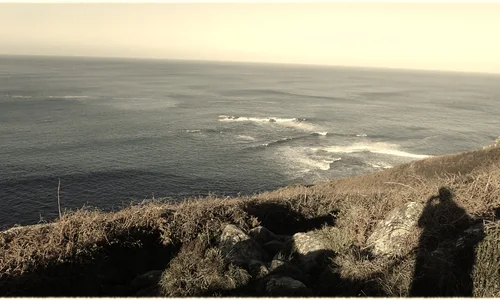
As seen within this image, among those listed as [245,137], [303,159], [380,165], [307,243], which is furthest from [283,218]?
[245,137]

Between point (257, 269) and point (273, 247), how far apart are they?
7.03ft

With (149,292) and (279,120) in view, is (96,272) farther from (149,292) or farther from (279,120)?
(279,120)

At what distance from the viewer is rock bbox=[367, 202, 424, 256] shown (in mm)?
9438

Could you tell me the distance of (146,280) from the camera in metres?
9.69

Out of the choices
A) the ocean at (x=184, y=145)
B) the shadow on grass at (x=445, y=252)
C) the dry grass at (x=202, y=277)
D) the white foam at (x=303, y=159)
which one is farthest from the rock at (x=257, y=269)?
the white foam at (x=303, y=159)

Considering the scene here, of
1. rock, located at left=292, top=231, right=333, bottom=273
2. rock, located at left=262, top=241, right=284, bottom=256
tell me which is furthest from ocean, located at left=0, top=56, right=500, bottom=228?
rock, located at left=292, top=231, right=333, bottom=273

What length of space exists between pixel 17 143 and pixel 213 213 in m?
65.9

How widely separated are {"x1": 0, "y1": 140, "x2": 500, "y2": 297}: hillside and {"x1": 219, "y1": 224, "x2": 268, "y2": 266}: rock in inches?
1.4

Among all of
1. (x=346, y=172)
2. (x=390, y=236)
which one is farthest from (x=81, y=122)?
(x=390, y=236)

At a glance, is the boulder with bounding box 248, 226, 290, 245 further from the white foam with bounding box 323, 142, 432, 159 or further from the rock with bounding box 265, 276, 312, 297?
the white foam with bounding box 323, 142, 432, 159

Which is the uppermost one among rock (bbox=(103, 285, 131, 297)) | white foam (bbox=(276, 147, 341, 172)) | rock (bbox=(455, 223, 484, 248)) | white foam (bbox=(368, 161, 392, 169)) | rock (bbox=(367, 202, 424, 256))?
rock (bbox=(455, 223, 484, 248))

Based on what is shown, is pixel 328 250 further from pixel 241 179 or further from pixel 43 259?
pixel 241 179

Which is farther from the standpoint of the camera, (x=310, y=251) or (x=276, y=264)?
(x=310, y=251)

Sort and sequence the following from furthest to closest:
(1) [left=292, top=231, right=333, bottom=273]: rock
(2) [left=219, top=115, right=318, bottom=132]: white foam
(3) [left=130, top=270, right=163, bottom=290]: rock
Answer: (2) [left=219, top=115, right=318, bottom=132]: white foam < (1) [left=292, top=231, right=333, bottom=273]: rock < (3) [left=130, top=270, right=163, bottom=290]: rock
